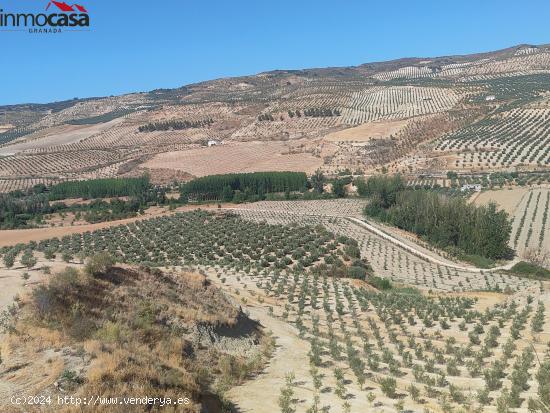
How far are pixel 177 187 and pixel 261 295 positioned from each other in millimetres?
92406

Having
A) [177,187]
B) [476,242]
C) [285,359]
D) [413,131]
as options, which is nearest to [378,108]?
[413,131]

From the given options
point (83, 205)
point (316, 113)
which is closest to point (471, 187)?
point (83, 205)

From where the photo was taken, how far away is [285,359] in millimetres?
17016

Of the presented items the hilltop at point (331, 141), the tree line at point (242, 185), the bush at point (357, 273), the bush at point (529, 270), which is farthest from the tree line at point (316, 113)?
the bush at point (357, 273)

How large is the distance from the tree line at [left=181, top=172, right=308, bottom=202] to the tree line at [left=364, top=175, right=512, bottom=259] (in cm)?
3130

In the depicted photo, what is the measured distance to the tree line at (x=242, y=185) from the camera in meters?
102

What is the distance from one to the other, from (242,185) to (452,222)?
54.4m

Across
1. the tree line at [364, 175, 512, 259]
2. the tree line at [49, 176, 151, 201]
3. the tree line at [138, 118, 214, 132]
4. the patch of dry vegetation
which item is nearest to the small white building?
the tree line at [364, 175, 512, 259]

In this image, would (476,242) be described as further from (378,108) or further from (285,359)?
(378,108)

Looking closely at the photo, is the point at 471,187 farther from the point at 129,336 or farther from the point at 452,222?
the point at 129,336

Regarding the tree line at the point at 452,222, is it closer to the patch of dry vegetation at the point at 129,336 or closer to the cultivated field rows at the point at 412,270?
the cultivated field rows at the point at 412,270

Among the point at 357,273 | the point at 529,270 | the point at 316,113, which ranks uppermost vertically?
the point at 316,113

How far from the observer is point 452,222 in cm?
5975

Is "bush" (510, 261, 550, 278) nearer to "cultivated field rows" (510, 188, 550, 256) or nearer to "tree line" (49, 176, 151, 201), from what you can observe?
"cultivated field rows" (510, 188, 550, 256)
